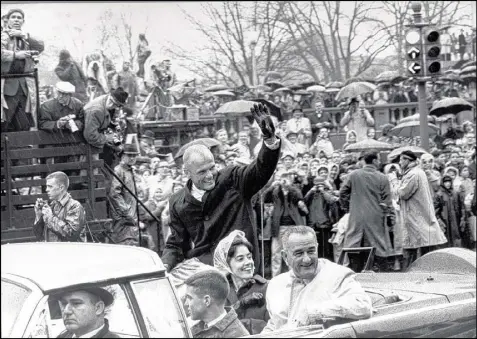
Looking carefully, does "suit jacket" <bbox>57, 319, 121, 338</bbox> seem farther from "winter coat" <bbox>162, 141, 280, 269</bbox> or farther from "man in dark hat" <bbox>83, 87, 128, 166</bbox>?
"man in dark hat" <bbox>83, 87, 128, 166</bbox>

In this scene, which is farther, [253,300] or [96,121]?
[96,121]

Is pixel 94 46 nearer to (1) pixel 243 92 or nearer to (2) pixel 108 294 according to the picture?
(1) pixel 243 92

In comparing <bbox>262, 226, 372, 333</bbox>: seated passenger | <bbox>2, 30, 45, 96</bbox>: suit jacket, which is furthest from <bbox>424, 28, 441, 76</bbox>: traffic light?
<bbox>262, 226, 372, 333</bbox>: seated passenger

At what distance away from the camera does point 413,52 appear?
12500 millimetres

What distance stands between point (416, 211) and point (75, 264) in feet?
24.8

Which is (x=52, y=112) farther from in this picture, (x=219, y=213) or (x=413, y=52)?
(x=413, y=52)

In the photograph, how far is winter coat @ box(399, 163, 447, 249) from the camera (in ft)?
33.6

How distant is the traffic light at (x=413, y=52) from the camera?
1230 cm

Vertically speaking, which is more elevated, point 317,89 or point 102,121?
point 317,89

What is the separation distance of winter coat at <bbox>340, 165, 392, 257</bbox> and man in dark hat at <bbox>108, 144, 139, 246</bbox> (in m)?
2.23

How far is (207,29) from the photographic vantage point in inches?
319

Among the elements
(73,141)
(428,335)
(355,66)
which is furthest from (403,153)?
(428,335)

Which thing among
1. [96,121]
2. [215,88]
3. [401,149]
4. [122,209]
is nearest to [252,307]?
[96,121]

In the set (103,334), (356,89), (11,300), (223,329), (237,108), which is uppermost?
(356,89)
